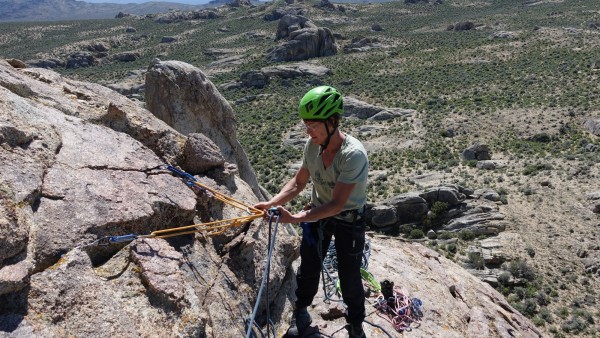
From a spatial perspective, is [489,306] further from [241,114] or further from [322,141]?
[241,114]

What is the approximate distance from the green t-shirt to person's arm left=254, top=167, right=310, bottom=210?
151mm

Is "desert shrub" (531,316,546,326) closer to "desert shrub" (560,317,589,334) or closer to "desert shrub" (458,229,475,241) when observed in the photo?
"desert shrub" (560,317,589,334)

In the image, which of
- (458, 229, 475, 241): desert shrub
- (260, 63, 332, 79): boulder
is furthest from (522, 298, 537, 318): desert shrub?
(260, 63, 332, 79): boulder

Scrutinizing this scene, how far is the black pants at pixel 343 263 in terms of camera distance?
16.6 feet

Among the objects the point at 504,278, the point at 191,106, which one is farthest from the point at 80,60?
the point at 504,278

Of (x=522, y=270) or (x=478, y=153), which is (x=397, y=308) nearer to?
(x=522, y=270)

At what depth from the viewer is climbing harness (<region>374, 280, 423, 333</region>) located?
22.2ft

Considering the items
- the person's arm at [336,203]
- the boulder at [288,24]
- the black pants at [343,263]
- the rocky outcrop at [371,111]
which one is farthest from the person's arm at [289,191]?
the boulder at [288,24]

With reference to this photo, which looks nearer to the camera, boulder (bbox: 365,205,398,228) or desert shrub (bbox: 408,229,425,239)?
desert shrub (bbox: 408,229,425,239)

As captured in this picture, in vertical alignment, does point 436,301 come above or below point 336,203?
below

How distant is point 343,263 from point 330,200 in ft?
2.68

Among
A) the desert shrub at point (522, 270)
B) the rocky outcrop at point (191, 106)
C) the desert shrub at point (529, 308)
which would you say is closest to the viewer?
the rocky outcrop at point (191, 106)

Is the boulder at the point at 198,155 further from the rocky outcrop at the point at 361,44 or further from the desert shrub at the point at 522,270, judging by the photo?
the rocky outcrop at the point at 361,44

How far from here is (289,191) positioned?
5367 mm
